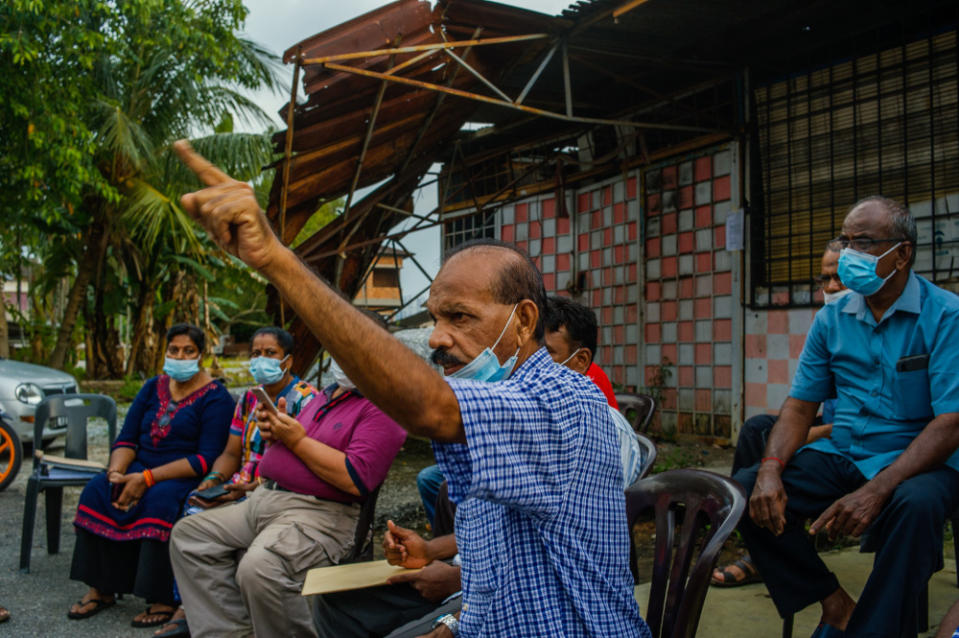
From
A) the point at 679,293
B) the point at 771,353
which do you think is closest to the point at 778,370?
the point at 771,353

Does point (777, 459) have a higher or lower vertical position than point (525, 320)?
lower

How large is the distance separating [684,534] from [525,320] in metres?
0.79

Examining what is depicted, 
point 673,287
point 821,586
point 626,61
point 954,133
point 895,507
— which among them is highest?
point 626,61

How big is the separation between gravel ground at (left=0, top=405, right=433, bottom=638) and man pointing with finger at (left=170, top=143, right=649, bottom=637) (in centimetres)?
304

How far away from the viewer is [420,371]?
1196 mm

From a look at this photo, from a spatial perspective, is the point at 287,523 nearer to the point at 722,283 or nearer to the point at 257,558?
the point at 257,558

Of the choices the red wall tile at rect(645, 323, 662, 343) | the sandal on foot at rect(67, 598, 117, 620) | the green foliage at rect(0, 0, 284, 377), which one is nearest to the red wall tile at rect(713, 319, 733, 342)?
the red wall tile at rect(645, 323, 662, 343)

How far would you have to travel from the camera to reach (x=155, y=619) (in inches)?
153

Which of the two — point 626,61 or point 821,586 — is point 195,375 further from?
A: point 626,61

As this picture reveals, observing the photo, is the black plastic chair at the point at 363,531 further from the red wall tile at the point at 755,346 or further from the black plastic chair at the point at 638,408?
Result: the red wall tile at the point at 755,346

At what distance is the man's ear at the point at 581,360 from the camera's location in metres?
3.40

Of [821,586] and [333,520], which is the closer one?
[821,586]

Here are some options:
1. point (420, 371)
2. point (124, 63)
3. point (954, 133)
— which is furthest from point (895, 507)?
point (124, 63)

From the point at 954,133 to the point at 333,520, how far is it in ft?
16.5
